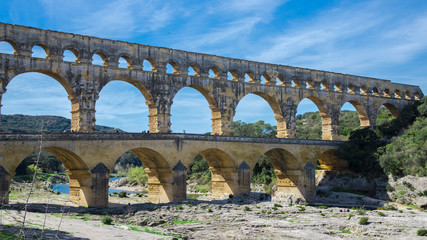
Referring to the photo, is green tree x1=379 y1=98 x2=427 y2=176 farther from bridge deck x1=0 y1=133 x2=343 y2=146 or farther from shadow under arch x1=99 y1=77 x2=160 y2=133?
shadow under arch x1=99 y1=77 x2=160 y2=133

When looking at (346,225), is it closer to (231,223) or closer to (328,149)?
(231,223)

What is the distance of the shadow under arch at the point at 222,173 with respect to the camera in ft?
117

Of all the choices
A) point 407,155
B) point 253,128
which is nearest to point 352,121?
point 253,128

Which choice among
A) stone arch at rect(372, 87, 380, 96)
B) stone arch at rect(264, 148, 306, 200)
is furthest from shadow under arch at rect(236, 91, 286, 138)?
stone arch at rect(372, 87, 380, 96)

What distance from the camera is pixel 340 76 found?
151ft

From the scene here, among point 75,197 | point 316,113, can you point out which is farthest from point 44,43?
point 316,113

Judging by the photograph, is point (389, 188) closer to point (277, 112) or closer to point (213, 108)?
point (277, 112)

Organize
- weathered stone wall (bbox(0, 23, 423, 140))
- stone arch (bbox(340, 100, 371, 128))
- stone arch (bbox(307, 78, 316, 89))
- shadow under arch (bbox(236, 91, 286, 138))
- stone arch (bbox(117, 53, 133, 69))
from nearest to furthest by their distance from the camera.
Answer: weathered stone wall (bbox(0, 23, 423, 140)) → stone arch (bbox(117, 53, 133, 69)) → shadow under arch (bbox(236, 91, 286, 138)) → stone arch (bbox(307, 78, 316, 89)) → stone arch (bbox(340, 100, 371, 128))

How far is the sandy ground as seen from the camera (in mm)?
19828

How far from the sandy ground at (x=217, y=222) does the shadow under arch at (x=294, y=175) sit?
27.6 feet

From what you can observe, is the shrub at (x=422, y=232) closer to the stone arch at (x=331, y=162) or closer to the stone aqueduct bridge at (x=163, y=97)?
the stone aqueduct bridge at (x=163, y=97)

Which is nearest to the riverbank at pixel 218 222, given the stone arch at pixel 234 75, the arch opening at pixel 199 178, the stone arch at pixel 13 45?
the stone arch at pixel 13 45

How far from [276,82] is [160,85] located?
1229 cm

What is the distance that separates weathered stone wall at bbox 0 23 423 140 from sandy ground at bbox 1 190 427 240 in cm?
810
